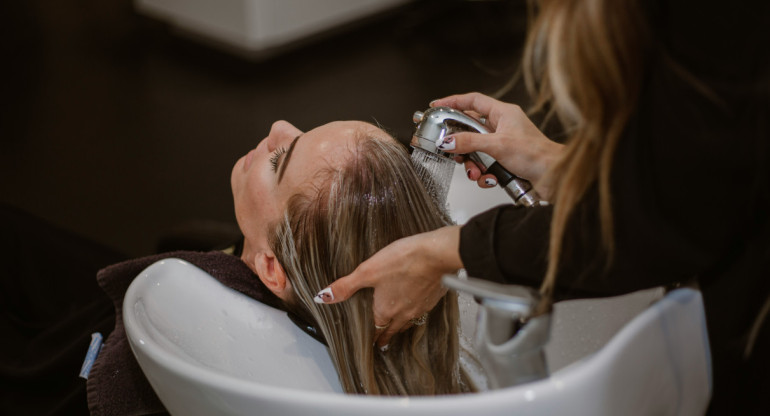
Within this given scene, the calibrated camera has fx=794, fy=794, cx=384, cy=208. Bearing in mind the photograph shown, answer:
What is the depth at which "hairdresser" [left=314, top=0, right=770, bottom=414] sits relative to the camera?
0.69 m

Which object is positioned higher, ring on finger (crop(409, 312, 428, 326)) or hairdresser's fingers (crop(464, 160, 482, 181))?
hairdresser's fingers (crop(464, 160, 482, 181))

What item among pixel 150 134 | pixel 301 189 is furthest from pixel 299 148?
pixel 150 134

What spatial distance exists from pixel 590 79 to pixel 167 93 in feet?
9.06

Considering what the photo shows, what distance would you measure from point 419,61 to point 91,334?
8.09ft

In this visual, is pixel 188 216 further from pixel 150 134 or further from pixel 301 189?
pixel 301 189

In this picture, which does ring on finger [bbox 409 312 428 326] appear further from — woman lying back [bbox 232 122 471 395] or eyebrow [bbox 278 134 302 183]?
eyebrow [bbox 278 134 302 183]

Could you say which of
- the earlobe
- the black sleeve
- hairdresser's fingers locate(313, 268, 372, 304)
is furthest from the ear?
the black sleeve

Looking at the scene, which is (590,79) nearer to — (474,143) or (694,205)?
(694,205)

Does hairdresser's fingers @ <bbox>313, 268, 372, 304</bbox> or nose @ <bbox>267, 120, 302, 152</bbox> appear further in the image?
nose @ <bbox>267, 120, 302, 152</bbox>

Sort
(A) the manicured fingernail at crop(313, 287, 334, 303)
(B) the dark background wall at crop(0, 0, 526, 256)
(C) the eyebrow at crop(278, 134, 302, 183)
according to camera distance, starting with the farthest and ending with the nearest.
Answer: (B) the dark background wall at crop(0, 0, 526, 256) < (C) the eyebrow at crop(278, 134, 302, 183) < (A) the manicured fingernail at crop(313, 287, 334, 303)

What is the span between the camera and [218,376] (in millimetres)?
778

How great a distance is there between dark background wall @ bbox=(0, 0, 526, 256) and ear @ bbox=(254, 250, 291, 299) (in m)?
1.24

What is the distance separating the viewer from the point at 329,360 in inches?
45.4

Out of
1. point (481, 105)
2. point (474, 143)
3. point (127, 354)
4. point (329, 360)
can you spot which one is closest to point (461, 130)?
point (474, 143)
